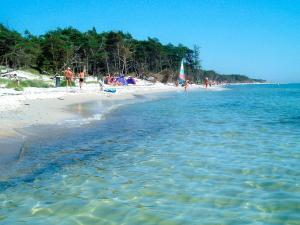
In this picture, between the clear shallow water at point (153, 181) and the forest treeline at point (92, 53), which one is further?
the forest treeline at point (92, 53)

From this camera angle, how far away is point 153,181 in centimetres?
578

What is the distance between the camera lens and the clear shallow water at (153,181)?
4.41m

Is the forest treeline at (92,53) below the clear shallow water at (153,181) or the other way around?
the other way around

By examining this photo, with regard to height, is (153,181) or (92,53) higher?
(92,53)

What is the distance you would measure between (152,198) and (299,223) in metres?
1.88

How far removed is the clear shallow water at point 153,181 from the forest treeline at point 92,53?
1528cm

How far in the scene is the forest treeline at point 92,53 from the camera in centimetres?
4591

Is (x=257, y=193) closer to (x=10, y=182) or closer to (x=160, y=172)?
(x=160, y=172)

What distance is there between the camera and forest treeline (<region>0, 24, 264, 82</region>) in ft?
151

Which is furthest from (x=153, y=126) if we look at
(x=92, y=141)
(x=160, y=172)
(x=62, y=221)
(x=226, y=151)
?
(x=62, y=221)

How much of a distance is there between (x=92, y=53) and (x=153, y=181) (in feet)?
193

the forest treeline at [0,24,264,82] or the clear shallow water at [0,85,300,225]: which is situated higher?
the forest treeline at [0,24,264,82]

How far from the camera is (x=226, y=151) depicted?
8062 mm

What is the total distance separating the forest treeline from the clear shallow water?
1528cm
